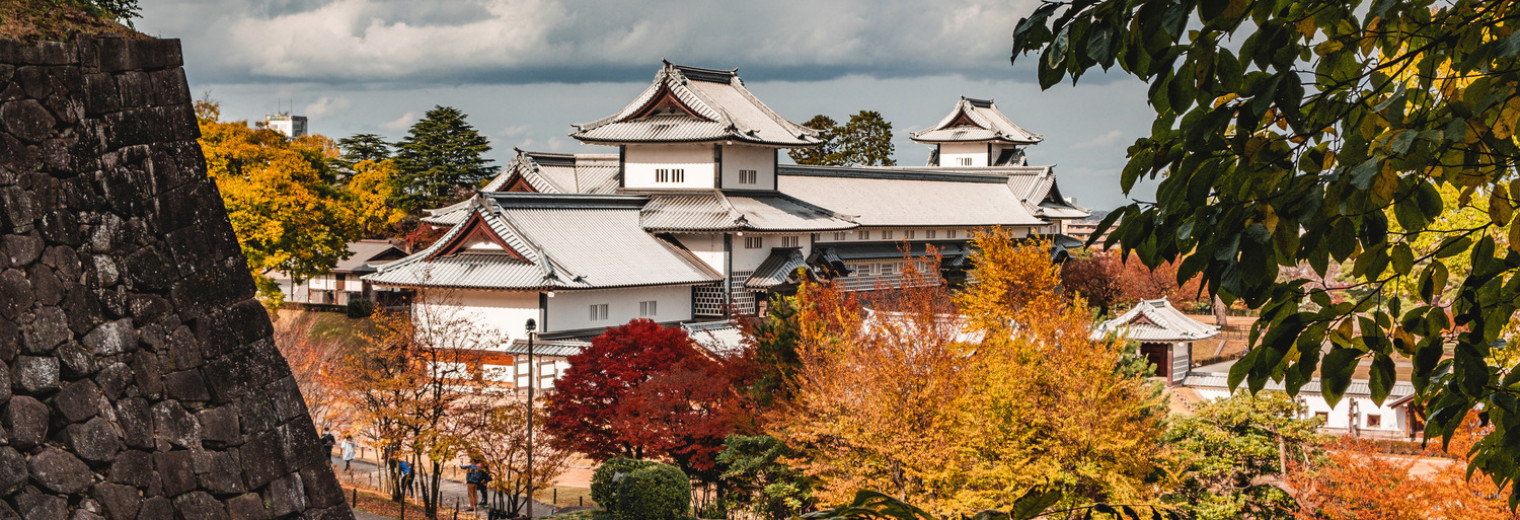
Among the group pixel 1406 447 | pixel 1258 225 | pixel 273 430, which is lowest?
pixel 1406 447

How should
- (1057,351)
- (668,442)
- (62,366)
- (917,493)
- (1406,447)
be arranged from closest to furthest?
(62,366) < (917,493) < (1057,351) < (668,442) < (1406,447)

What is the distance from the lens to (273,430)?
654cm

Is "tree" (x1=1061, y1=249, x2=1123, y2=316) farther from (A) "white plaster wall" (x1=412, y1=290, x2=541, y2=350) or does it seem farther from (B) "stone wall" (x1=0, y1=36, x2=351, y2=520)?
(B) "stone wall" (x1=0, y1=36, x2=351, y2=520)

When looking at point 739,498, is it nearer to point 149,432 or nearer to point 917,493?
point 917,493

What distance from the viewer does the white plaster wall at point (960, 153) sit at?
6378 centimetres

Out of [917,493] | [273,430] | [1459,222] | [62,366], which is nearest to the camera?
[62,366]

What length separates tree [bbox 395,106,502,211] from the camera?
5278cm

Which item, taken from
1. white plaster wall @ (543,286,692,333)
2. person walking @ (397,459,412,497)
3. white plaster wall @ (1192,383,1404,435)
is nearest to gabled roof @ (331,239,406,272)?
white plaster wall @ (543,286,692,333)

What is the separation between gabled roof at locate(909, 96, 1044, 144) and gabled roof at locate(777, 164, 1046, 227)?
11.0 meters

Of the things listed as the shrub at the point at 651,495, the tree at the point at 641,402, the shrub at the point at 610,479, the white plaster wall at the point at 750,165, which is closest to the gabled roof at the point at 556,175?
the white plaster wall at the point at 750,165

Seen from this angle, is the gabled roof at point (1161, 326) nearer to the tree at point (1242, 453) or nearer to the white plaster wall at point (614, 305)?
the white plaster wall at point (614, 305)

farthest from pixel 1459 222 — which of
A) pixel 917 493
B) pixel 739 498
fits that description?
pixel 739 498

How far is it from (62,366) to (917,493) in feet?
36.4

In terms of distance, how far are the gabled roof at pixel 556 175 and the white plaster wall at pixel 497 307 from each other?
9.08 m
